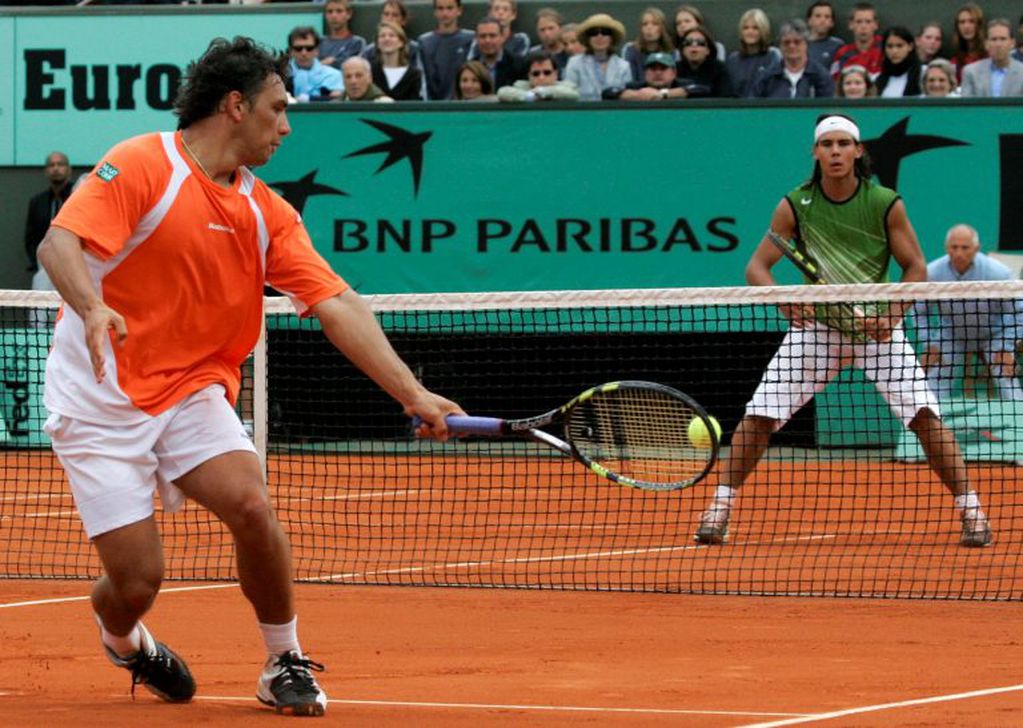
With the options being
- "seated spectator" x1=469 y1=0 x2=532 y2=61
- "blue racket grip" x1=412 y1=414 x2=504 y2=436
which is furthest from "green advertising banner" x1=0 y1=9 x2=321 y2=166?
"blue racket grip" x1=412 y1=414 x2=504 y2=436

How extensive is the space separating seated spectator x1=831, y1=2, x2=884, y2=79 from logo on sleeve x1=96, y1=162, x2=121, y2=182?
10789mm

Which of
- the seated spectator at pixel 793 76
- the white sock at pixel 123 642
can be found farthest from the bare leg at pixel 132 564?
the seated spectator at pixel 793 76

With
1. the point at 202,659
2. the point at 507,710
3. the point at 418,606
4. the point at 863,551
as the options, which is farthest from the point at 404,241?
the point at 507,710

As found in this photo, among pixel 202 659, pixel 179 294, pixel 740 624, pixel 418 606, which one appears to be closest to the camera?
pixel 179 294

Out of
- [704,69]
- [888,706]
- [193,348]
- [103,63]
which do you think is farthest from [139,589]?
[103,63]

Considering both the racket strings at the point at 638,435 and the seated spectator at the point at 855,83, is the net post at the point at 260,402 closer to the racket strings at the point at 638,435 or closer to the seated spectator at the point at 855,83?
the racket strings at the point at 638,435

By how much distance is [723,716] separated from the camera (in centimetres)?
593

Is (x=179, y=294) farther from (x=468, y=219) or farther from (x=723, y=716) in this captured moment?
(x=468, y=219)

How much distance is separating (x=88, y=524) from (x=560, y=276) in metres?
9.65

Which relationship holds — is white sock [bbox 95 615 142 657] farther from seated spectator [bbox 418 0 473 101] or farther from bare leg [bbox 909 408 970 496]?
seated spectator [bbox 418 0 473 101]

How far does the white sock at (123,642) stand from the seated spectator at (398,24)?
10607 millimetres

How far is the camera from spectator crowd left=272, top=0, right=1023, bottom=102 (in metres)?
15.2

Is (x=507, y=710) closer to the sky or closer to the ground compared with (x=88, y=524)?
closer to the ground

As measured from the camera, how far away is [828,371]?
9.92 meters
